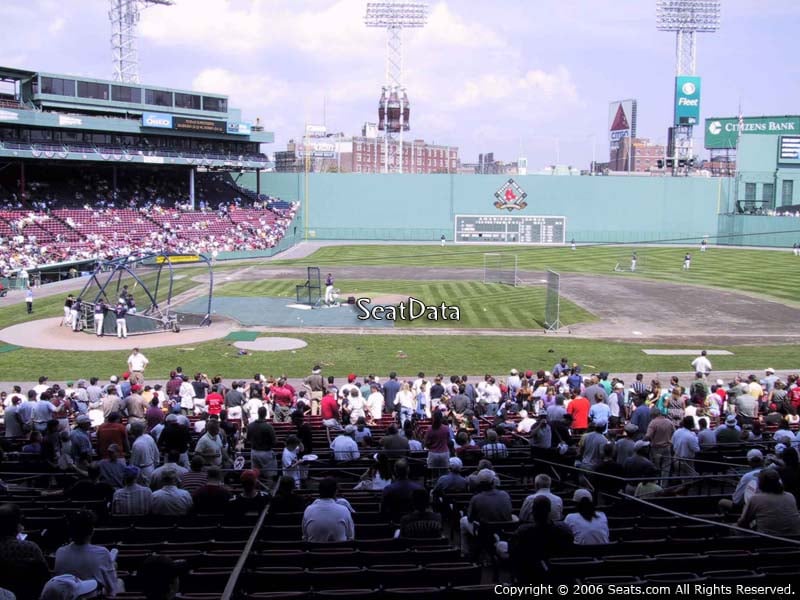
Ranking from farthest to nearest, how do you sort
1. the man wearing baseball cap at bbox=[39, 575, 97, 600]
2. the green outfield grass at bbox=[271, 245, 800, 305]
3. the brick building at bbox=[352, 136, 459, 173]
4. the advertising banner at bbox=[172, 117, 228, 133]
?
the brick building at bbox=[352, 136, 459, 173] → the advertising banner at bbox=[172, 117, 228, 133] → the green outfield grass at bbox=[271, 245, 800, 305] → the man wearing baseball cap at bbox=[39, 575, 97, 600]

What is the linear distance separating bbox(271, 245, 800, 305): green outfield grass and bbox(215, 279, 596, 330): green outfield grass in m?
12.1

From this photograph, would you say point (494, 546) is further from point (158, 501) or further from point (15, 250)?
point (15, 250)

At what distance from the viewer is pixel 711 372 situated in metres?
25.7

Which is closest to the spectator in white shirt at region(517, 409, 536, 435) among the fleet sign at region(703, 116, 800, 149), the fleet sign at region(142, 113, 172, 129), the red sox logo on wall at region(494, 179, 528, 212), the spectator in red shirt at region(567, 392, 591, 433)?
the spectator in red shirt at region(567, 392, 591, 433)

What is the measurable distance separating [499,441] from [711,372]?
15.7 metres

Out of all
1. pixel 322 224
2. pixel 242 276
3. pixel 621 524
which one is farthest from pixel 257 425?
pixel 322 224

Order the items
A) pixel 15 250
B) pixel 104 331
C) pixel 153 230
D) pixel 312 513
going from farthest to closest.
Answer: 1. pixel 153 230
2. pixel 15 250
3. pixel 104 331
4. pixel 312 513

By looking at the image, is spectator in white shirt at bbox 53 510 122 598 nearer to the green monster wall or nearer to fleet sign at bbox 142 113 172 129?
fleet sign at bbox 142 113 172 129

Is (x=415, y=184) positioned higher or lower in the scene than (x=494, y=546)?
higher

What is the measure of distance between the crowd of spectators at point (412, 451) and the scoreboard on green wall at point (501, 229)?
6604 cm

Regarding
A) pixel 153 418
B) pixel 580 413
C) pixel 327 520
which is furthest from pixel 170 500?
pixel 580 413

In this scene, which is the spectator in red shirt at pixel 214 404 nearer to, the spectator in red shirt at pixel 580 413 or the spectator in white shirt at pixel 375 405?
the spectator in white shirt at pixel 375 405

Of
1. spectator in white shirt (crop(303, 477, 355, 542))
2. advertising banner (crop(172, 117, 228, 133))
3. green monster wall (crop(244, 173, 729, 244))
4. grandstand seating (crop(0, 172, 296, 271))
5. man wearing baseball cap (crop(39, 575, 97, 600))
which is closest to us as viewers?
man wearing baseball cap (crop(39, 575, 97, 600))

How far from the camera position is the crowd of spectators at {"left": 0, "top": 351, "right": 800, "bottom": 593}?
761cm
